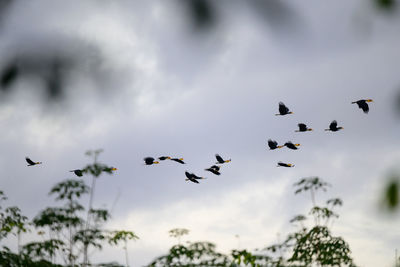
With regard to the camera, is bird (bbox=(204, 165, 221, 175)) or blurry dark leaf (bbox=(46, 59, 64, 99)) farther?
bird (bbox=(204, 165, 221, 175))

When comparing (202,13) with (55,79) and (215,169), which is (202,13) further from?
(215,169)

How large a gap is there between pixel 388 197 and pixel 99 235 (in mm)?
6354

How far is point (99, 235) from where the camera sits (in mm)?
6547

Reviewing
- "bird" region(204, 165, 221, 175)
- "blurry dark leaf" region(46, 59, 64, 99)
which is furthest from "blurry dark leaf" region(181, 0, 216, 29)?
"bird" region(204, 165, 221, 175)

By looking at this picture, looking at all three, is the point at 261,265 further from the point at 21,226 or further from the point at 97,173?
the point at 21,226

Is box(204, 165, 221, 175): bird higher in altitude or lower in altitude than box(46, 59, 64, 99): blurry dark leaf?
higher

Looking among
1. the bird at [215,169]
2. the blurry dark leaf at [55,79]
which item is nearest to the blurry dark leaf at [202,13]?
the blurry dark leaf at [55,79]

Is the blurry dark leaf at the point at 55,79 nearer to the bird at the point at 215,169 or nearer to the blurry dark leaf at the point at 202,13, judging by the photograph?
the blurry dark leaf at the point at 202,13

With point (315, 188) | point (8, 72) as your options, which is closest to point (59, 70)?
point (8, 72)

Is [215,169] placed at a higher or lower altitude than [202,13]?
higher

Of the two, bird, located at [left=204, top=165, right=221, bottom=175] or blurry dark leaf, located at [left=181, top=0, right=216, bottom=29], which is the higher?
bird, located at [left=204, top=165, right=221, bottom=175]

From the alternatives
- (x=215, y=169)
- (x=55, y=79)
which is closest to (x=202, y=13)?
(x=55, y=79)

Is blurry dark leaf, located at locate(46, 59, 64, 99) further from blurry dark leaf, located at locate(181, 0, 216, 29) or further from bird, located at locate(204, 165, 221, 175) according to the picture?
bird, located at locate(204, 165, 221, 175)

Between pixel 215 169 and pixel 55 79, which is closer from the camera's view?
pixel 55 79
